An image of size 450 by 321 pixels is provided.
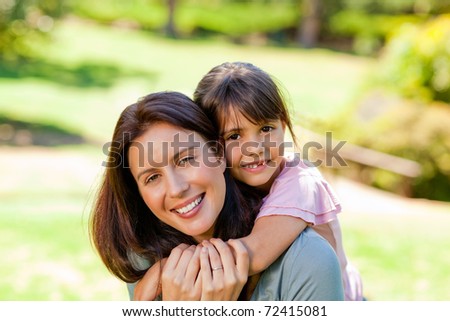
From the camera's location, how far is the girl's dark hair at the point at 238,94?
258 cm

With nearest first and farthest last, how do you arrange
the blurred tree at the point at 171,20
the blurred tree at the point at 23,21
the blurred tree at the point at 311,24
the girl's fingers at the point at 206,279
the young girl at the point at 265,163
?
the girl's fingers at the point at 206,279, the young girl at the point at 265,163, the blurred tree at the point at 23,21, the blurred tree at the point at 171,20, the blurred tree at the point at 311,24

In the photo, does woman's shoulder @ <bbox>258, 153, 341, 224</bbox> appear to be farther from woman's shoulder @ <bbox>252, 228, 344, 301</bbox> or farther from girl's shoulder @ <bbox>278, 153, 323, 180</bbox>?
woman's shoulder @ <bbox>252, 228, 344, 301</bbox>

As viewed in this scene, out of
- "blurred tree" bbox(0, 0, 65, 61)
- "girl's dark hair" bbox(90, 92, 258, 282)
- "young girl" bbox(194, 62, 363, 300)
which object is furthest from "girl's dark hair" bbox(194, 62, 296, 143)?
"blurred tree" bbox(0, 0, 65, 61)

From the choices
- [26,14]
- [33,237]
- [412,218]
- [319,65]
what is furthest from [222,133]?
[319,65]

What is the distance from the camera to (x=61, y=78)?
28.0 metres

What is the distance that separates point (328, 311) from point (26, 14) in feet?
44.4

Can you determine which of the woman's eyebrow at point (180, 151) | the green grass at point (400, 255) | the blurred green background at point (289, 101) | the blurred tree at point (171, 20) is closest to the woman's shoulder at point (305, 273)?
the woman's eyebrow at point (180, 151)

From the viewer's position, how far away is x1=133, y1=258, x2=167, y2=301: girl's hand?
2381mm

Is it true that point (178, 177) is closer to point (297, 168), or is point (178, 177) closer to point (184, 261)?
point (184, 261)

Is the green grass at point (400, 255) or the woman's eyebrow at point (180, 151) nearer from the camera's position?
the woman's eyebrow at point (180, 151)

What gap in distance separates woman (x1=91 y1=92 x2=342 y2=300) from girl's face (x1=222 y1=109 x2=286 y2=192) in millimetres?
85

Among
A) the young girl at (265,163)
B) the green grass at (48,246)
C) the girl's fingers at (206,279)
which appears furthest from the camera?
the green grass at (48,246)

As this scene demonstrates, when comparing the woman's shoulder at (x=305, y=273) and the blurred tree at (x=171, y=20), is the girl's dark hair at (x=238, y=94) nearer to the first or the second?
the woman's shoulder at (x=305, y=273)

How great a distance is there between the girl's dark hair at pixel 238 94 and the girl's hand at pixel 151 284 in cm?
57
